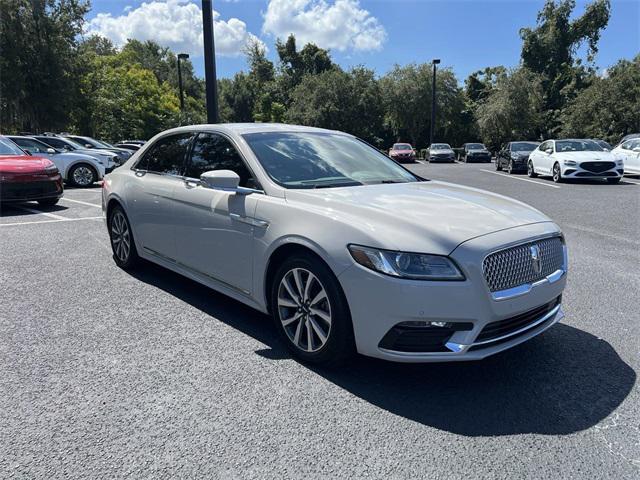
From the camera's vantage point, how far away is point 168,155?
5008 millimetres

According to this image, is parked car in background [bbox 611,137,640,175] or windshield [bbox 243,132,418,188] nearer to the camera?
windshield [bbox 243,132,418,188]

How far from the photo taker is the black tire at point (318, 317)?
3041mm

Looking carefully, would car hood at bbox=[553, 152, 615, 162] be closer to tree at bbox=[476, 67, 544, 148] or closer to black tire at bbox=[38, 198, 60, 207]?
black tire at bbox=[38, 198, 60, 207]

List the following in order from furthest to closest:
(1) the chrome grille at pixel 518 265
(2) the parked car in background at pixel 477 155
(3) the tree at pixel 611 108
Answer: (2) the parked car in background at pixel 477 155
(3) the tree at pixel 611 108
(1) the chrome grille at pixel 518 265

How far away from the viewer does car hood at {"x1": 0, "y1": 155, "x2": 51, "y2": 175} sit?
9586 millimetres

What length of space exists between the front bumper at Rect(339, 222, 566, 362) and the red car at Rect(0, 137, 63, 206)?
349 inches

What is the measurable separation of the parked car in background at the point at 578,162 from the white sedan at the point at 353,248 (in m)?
12.9

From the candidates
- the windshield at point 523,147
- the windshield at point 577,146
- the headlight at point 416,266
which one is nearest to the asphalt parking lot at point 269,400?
the headlight at point 416,266

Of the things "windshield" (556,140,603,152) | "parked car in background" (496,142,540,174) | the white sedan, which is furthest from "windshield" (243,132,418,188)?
"parked car in background" (496,142,540,174)

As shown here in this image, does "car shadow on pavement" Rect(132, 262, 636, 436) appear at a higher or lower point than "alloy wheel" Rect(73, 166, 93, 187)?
lower

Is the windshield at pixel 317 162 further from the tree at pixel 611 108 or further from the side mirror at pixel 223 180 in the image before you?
the tree at pixel 611 108

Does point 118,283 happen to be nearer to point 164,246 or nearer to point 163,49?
point 164,246

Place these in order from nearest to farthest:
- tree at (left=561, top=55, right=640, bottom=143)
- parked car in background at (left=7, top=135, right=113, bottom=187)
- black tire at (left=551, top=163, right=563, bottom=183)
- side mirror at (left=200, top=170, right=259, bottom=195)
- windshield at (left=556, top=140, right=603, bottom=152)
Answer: side mirror at (left=200, top=170, right=259, bottom=195) < parked car in background at (left=7, top=135, right=113, bottom=187) < black tire at (left=551, top=163, right=563, bottom=183) < windshield at (left=556, top=140, right=603, bottom=152) < tree at (left=561, top=55, right=640, bottom=143)

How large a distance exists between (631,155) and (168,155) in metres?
17.3
